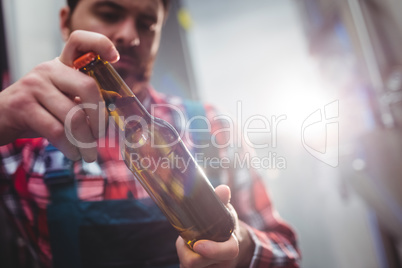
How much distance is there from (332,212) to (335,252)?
0.89ft

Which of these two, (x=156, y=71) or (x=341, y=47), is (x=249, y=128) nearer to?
(x=156, y=71)

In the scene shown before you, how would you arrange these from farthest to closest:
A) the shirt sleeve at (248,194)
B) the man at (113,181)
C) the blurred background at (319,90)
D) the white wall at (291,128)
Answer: the white wall at (291,128), the blurred background at (319,90), the shirt sleeve at (248,194), the man at (113,181)

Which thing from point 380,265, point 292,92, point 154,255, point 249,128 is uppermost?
point 292,92

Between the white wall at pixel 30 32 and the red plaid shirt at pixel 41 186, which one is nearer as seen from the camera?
the red plaid shirt at pixel 41 186

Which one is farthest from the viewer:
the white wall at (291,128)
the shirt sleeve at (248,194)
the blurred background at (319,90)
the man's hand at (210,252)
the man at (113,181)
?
the white wall at (291,128)

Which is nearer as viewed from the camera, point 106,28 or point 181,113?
point 106,28

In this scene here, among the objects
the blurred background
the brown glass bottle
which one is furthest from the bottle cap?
the blurred background

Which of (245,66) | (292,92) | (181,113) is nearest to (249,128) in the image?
(181,113)

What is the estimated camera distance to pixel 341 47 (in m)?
1.75

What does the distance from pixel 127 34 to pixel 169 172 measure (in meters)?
0.41

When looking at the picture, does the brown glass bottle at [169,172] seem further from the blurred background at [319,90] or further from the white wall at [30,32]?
the blurred background at [319,90]

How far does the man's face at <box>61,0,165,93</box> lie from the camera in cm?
58

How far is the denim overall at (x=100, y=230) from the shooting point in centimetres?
57
